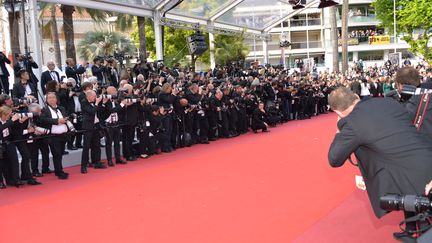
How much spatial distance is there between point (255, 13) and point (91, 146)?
18596 mm

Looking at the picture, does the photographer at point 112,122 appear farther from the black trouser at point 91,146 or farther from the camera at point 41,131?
the camera at point 41,131

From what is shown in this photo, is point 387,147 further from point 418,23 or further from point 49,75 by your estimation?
point 418,23

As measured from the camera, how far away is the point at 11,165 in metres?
8.95

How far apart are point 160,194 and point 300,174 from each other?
2575 millimetres

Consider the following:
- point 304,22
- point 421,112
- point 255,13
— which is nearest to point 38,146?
point 421,112

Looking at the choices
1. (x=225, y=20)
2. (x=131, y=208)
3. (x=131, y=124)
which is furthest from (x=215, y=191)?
A: (x=225, y=20)

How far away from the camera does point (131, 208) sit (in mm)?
7043

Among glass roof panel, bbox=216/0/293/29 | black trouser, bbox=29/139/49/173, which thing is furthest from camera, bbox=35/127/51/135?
glass roof panel, bbox=216/0/293/29

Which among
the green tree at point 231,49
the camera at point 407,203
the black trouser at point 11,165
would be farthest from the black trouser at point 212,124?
the green tree at point 231,49

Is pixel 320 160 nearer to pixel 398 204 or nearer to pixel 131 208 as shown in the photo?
pixel 131 208

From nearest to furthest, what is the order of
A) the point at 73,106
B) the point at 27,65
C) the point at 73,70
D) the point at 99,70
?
the point at 73,106 < the point at 27,65 < the point at 73,70 < the point at 99,70

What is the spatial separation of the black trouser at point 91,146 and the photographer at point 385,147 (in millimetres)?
7241

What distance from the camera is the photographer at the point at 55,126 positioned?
9445mm

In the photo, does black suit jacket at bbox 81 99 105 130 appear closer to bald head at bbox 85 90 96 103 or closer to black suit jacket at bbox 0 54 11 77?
bald head at bbox 85 90 96 103
